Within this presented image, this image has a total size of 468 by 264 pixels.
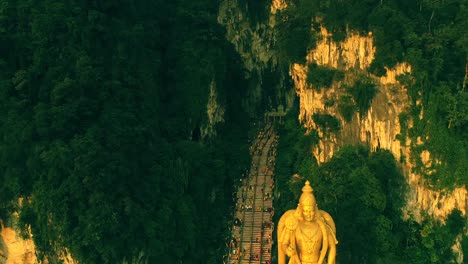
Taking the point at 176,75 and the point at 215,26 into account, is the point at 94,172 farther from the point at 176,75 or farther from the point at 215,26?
the point at 215,26

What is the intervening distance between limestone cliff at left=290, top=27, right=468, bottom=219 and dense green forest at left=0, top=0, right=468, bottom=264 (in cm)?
43

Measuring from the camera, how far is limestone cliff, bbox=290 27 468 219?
88.3 feet

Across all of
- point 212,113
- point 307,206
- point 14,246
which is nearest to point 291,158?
point 212,113

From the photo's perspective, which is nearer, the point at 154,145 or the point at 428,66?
the point at 428,66

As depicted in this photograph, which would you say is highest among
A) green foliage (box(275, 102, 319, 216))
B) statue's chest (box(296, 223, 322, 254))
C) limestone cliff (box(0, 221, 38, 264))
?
green foliage (box(275, 102, 319, 216))

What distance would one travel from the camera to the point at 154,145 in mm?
28859

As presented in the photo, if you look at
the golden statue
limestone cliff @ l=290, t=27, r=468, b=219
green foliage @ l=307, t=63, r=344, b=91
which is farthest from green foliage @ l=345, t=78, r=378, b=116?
the golden statue

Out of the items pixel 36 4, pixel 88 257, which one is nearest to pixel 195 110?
pixel 36 4

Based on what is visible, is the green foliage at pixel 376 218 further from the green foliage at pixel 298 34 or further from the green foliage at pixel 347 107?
the green foliage at pixel 298 34

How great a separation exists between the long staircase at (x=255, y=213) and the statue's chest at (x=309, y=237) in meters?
15.3

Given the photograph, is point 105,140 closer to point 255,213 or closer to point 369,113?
point 255,213

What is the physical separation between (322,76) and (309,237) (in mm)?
17134

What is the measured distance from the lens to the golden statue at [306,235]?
541 inches

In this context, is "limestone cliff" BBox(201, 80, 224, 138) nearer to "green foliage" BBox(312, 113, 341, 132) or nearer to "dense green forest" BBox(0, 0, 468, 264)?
"dense green forest" BBox(0, 0, 468, 264)
